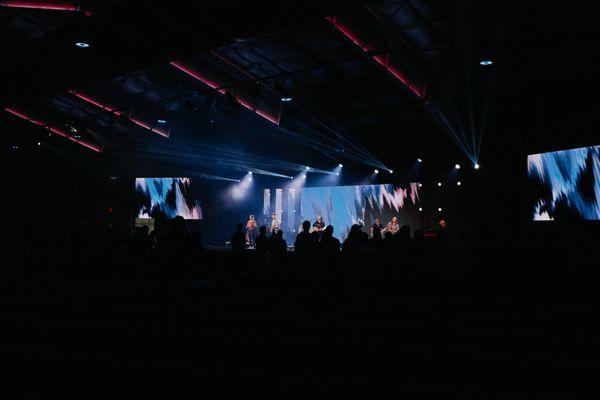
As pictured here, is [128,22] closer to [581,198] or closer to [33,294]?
[33,294]

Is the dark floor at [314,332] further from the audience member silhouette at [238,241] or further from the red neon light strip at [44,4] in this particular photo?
the red neon light strip at [44,4]

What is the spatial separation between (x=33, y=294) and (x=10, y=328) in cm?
205

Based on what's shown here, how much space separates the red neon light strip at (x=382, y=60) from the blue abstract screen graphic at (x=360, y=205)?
477cm

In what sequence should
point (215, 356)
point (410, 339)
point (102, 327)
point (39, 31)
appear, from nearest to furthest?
point (215, 356) < point (410, 339) < point (102, 327) < point (39, 31)

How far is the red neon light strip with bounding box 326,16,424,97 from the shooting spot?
801 cm

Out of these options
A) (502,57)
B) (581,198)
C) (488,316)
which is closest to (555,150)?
(581,198)

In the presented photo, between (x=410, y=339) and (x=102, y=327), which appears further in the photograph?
(x=102, y=327)

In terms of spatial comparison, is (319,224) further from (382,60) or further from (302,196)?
(382,60)

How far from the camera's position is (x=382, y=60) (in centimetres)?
909

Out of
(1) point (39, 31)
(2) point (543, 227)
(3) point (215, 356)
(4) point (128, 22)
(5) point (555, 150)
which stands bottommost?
(3) point (215, 356)

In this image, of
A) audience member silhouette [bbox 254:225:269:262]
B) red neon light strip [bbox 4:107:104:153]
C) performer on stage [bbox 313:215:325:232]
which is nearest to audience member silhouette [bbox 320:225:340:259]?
audience member silhouette [bbox 254:225:269:262]

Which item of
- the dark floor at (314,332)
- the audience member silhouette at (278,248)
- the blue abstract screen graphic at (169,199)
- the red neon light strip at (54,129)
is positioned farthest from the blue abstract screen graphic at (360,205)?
the red neon light strip at (54,129)

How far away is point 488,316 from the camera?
4676 mm

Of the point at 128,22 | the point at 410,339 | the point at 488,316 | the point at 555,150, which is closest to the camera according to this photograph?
the point at 410,339
